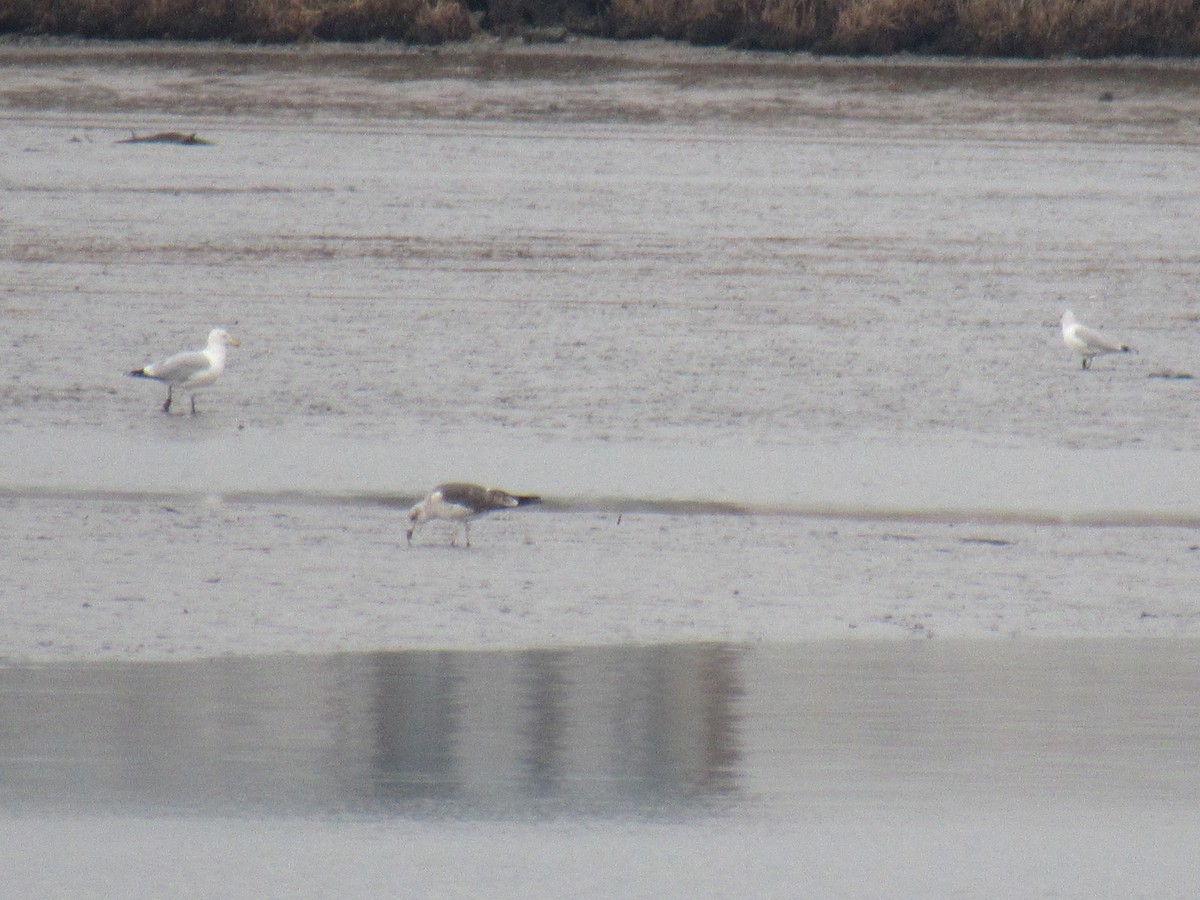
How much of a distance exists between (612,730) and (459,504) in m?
2.33

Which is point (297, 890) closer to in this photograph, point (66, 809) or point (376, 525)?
point (66, 809)

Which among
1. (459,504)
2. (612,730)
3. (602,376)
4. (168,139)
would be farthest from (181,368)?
(168,139)

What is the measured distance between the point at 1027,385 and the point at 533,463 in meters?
3.33

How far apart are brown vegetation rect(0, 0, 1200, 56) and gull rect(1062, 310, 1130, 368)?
18829 mm

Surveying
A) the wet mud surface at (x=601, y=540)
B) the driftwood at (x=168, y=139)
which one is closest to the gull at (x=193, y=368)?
the wet mud surface at (x=601, y=540)

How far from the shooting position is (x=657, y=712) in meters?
6.38

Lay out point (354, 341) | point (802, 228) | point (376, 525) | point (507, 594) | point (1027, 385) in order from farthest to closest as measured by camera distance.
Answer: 1. point (802, 228)
2. point (354, 341)
3. point (1027, 385)
4. point (376, 525)
5. point (507, 594)

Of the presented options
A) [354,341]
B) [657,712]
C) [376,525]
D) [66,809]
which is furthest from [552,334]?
[66,809]

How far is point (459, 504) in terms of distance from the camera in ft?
27.6

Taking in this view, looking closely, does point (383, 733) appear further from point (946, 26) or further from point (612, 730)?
point (946, 26)

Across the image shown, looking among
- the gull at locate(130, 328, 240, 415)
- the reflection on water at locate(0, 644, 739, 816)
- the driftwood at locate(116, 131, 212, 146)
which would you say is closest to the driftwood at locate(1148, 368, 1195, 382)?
the gull at locate(130, 328, 240, 415)

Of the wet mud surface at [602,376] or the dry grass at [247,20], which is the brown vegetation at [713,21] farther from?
the wet mud surface at [602,376]

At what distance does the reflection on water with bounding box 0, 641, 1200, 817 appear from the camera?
5.73 metres

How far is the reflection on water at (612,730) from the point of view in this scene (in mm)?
5730
